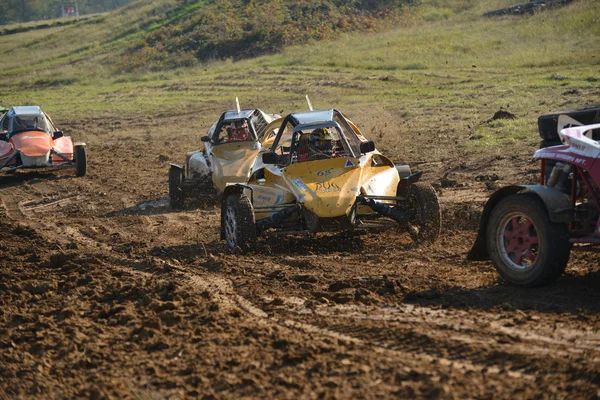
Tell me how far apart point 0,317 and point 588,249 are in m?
5.18

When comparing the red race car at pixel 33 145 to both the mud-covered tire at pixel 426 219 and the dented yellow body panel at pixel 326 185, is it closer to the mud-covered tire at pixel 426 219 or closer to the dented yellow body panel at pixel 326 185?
the dented yellow body panel at pixel 326 185

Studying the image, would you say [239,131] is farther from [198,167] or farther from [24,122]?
[24,122]

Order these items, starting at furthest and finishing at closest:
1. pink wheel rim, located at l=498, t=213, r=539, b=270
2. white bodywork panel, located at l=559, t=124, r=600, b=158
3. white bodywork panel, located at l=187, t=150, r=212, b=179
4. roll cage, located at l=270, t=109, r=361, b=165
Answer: white bodywork panel, located at l=187, t=150, r=212, b=179 < roll cage, located at l=270, t=109, r=361, b=165 < pink wheel rim, located at l=498, t=213, r=539, b=270 < white bodywork panel, located at l=559, t=124, r=600, b=158

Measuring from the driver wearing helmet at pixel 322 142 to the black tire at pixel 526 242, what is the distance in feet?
12.7

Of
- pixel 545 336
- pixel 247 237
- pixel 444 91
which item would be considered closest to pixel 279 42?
pixel 444 91

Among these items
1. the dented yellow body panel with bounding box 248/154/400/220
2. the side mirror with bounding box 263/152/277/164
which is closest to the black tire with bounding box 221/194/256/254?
the dented yellow body panel with bounding box 248/154/400/220

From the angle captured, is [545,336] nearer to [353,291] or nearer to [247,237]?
[353,291]

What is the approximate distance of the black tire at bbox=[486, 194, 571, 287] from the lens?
23.5 ft

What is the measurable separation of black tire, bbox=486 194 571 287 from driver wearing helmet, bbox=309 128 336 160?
12.7 feet

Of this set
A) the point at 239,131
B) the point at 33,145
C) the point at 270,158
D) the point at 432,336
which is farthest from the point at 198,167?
Result: the point at 432,336

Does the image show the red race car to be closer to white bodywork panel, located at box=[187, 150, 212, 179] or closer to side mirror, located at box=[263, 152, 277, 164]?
white bodywork panel, located at box=[187, 150, 212, 179]

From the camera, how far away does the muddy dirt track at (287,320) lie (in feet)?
17.8

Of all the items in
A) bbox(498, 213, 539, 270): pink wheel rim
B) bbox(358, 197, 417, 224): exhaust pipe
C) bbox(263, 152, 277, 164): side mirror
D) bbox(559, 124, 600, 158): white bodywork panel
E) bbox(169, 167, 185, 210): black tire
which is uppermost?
bbox(559, 124, 600, 158): white bodywork panel

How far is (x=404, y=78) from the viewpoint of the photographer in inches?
1368
